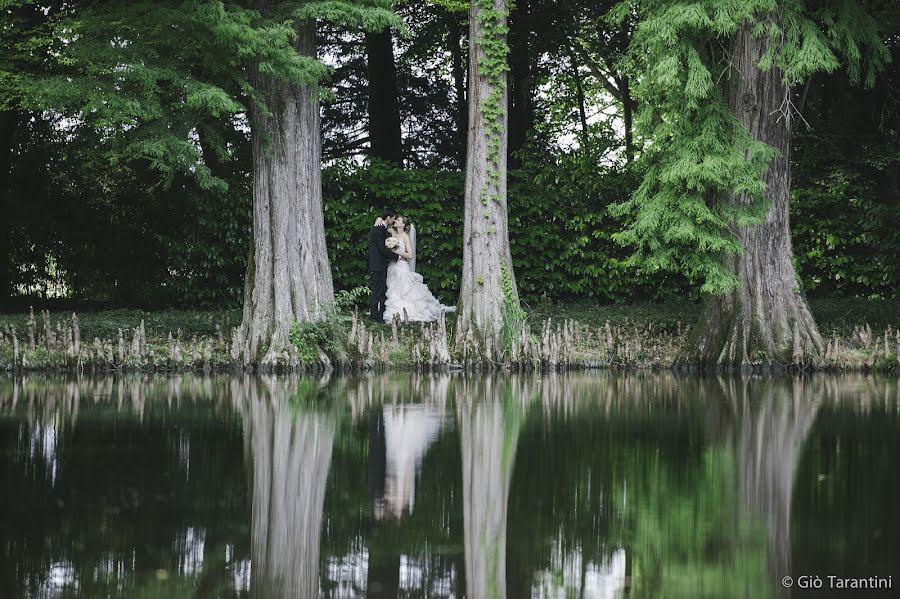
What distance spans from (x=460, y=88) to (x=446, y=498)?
22.9 meters

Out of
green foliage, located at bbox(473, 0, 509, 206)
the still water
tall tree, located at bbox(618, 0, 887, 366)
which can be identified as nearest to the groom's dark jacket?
green foliage, located at bbox(473, 0, 509, 206)

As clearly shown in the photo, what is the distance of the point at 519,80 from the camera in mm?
24500

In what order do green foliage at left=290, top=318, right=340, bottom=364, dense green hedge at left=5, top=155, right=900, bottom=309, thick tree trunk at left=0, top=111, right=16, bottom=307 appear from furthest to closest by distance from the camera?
1. thick tree trunk at left=0, top=111, right=16, bottom=307
2. dense green hedge at left=5, top=155, right=900, bottom=309
3. green foliage at left=290, top=318, right=340, bottom=364

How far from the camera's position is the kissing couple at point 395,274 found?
17.9 metres

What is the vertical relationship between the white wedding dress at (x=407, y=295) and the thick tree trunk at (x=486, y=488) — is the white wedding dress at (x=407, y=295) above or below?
above

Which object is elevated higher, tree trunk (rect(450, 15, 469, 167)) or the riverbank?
tree trunk (rect(450, 15, 469, 167))

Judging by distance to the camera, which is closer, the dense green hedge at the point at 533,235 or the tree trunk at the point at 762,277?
the tree trunk at the point at 762,277

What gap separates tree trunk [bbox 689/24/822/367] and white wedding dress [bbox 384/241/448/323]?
5.11m

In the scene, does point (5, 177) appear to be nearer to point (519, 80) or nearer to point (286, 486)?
point (519, 80)

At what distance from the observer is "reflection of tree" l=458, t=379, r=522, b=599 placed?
3.98m

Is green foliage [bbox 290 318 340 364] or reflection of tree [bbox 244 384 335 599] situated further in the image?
green foliage [bbox 290 318 340 364]

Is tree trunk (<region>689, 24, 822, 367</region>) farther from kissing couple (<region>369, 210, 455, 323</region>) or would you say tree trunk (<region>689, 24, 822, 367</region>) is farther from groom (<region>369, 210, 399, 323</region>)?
groom (<region>369, 210, 399, 323</region>)

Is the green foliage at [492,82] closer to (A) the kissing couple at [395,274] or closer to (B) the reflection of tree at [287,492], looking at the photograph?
(A) the kissing couple at [395,274]

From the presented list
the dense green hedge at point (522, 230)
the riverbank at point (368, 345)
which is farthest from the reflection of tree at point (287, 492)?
the dense green hedge at point (522, 230)
